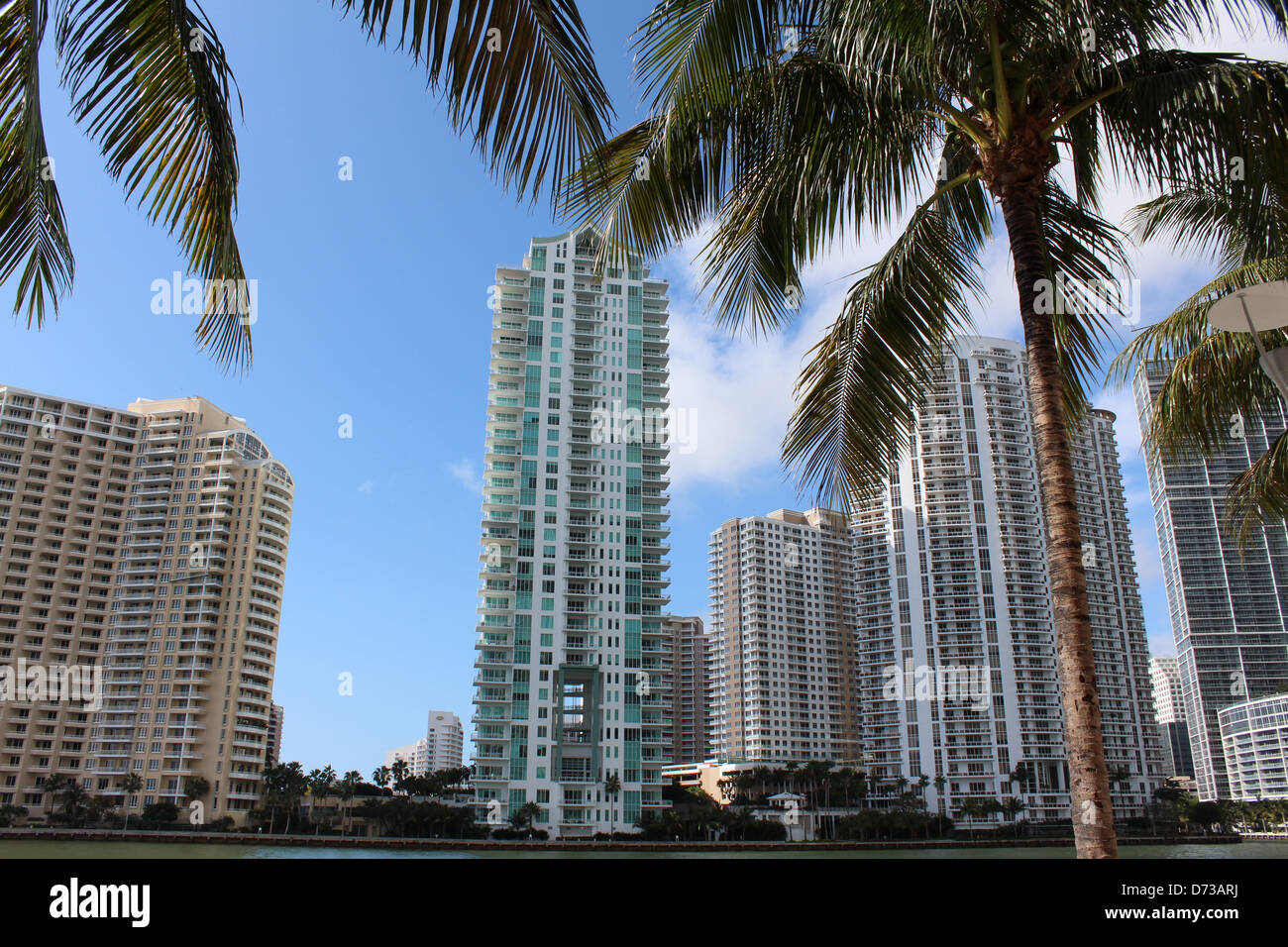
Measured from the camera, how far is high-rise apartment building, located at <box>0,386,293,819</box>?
73.6m

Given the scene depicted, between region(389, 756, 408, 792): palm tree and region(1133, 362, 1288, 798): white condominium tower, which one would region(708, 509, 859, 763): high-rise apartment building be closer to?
region(1133, 362, 1288, 798): white condominium tower

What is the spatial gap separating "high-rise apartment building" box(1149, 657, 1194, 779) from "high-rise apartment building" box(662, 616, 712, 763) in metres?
59.8

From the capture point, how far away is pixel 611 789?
2594 inches

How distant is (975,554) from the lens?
89.7m

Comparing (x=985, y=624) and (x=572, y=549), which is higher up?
(x=572, y=549)

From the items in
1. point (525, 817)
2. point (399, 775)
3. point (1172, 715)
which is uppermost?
point (1172, 715)

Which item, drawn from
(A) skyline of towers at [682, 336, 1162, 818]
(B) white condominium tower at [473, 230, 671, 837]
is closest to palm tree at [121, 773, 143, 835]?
(B) white condominium tower at [473, 230, 671, 837]

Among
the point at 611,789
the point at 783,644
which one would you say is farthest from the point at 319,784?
the point at 783,644

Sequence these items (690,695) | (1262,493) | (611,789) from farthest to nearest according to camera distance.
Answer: (690,695) < (611,789) < (1262,493)

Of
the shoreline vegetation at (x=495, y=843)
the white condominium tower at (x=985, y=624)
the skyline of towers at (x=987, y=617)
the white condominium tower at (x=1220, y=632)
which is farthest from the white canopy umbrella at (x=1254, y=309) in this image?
the white condominium tower at (x=985, y=624)

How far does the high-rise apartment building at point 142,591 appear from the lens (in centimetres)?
7356

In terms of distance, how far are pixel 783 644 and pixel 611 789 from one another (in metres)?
51.5

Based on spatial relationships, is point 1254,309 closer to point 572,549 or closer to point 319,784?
point 572,549
